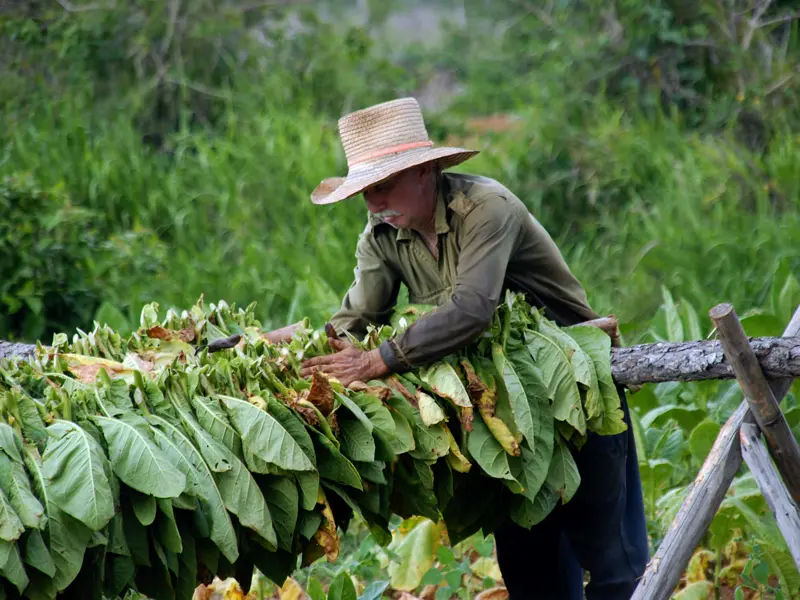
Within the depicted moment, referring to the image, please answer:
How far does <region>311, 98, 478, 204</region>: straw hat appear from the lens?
111 inches

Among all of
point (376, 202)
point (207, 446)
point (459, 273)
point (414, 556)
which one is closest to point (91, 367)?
point (207, 446)

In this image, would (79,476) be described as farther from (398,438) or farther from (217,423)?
(398,438)

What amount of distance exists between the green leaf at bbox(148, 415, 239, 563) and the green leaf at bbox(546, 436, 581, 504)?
2.88ft

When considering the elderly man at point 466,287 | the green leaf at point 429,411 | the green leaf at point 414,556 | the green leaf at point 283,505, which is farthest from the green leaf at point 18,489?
the green leaf at point 414,556

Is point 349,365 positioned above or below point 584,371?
above

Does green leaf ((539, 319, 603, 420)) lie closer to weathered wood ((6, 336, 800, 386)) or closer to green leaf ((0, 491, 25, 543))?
weathered wood ((6, 336, 800, 386))

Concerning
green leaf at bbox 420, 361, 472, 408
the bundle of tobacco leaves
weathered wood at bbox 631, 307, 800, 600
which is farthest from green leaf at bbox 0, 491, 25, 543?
weathered wood at bbox 631, 307, 800, 600

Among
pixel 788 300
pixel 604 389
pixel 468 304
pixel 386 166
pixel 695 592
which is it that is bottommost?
pixel 695 592

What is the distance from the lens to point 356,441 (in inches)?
97.3

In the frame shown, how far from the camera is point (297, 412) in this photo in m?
2.44

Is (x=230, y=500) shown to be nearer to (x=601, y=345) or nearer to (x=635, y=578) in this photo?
(x=601, y=345)

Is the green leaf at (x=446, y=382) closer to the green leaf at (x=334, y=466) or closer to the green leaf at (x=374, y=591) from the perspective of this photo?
the green leaf at (x=334, y=466)

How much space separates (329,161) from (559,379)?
4.71 metres

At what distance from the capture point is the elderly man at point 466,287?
2.66 m
